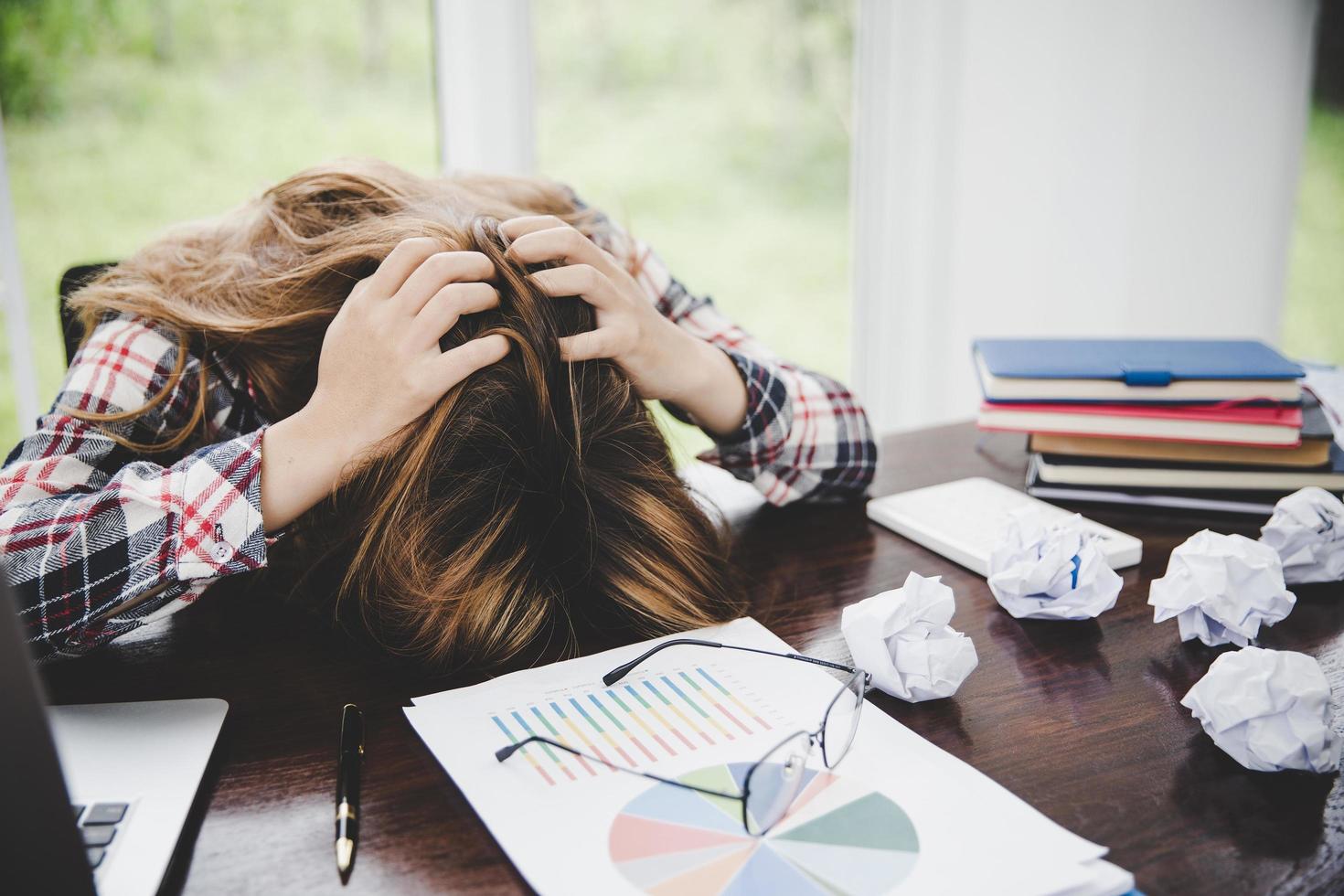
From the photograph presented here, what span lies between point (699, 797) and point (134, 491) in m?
0.47

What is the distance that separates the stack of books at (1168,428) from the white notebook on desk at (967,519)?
0.05 m

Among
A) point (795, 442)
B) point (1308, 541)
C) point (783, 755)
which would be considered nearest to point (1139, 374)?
point (1308, 541)

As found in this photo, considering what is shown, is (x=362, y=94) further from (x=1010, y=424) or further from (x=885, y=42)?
(x=1010, y=424)

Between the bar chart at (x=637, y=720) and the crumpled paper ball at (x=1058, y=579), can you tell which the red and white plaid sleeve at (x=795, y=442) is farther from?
the bar chart at (x=637, y=720)

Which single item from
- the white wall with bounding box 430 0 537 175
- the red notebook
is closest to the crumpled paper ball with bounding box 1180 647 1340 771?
the red notebook

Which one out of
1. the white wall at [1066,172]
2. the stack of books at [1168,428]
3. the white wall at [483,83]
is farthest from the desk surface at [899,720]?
the white wall at [1066,172]

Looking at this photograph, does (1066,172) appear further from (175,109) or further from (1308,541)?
(175,109)

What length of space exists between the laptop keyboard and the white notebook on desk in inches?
25.1

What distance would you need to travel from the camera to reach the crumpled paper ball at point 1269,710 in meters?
0.52

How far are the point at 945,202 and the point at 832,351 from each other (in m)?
0.51

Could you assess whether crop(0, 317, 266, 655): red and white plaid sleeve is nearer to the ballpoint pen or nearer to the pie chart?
the ballpoint pen

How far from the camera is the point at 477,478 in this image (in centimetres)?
66

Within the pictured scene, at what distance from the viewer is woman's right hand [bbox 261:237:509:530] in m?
0.67

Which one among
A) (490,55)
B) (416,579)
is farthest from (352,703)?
(490,55)
